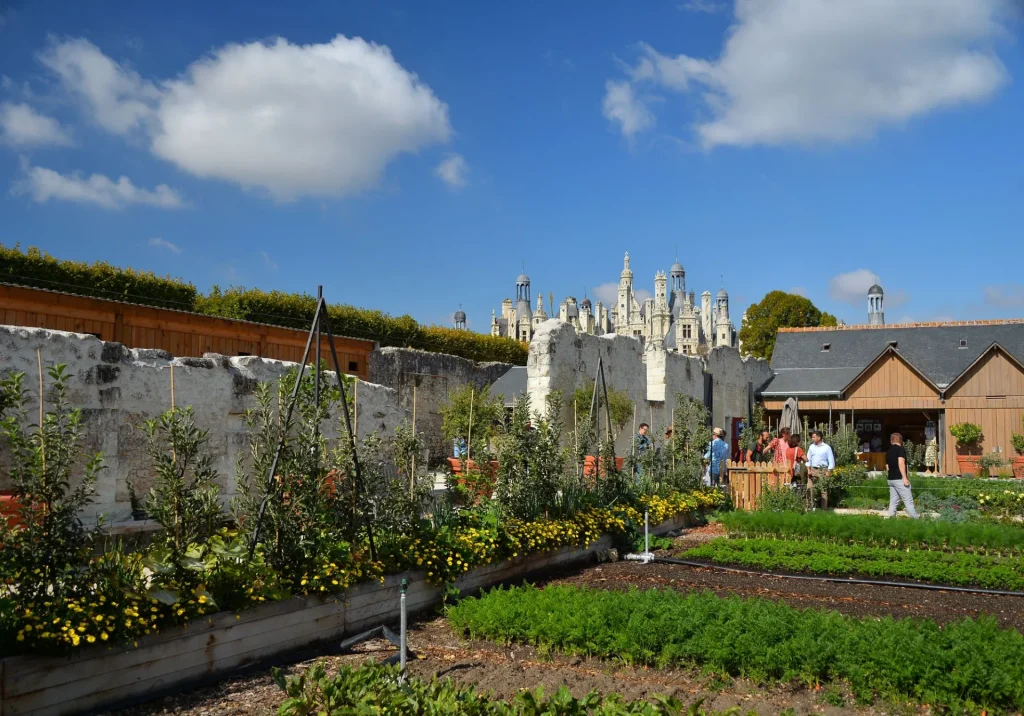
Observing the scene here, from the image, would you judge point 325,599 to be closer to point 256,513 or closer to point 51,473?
point 256,513

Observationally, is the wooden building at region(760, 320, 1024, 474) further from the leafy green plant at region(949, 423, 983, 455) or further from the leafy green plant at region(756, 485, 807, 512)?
the leafy green plant at region(756, 485, 807, 512)

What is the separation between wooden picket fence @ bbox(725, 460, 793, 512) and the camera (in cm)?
1349

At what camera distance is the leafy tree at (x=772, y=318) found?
148 ft

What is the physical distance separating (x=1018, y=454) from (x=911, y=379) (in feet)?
12.3

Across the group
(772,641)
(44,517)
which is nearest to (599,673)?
(772,641)

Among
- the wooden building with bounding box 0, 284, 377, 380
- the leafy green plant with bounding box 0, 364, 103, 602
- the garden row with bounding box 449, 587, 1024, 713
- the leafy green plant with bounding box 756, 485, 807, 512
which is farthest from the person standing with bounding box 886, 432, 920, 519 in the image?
the leafy green plant with bounding box 0, 364, 103, 602

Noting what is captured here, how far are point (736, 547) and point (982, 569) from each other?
8.48 feet

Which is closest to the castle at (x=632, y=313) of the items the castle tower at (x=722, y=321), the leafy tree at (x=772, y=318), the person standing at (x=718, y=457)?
the castle tower at (x=722, y=321)

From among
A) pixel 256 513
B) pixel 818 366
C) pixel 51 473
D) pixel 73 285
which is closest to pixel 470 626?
pixel 256 513

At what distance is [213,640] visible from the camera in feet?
17.0

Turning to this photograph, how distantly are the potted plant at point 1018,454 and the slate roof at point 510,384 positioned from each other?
12.2 metres

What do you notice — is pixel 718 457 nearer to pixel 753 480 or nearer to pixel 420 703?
pixel 753 480

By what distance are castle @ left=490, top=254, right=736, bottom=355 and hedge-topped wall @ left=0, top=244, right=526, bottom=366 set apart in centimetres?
5532

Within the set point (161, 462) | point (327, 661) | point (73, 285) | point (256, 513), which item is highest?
point (73, 285)
